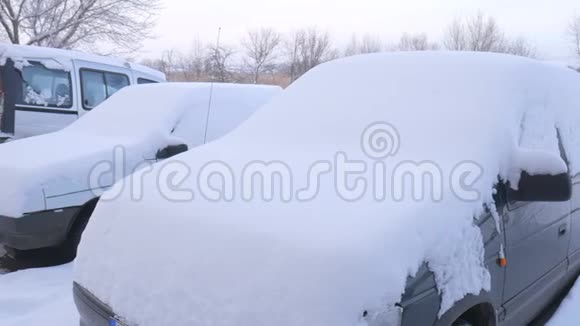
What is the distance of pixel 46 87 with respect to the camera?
6.70m

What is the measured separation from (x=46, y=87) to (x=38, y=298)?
14.7 feet

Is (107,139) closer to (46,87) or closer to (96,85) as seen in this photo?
(46,87)

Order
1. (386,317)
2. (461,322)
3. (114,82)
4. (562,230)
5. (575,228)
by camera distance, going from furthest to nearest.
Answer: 1. (114,82)
2. (575,228)
3. (562,230)
4. (461,322)
5. (386,317)

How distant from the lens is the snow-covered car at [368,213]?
161cm

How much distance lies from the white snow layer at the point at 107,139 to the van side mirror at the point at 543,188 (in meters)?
2.85

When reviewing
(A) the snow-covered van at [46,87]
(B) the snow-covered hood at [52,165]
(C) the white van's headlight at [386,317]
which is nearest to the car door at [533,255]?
(C) the white van's headlight at [386,317]

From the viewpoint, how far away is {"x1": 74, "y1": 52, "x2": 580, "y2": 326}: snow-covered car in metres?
1.61

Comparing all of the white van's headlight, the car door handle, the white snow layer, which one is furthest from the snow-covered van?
the car door handle

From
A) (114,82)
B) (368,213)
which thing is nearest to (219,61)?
(114,82)

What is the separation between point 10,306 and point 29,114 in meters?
4.17

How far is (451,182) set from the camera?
2.04 meters

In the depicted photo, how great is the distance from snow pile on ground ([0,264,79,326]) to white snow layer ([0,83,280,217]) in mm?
501

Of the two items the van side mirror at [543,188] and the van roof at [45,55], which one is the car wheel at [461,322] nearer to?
the van side mirror at [543,188]

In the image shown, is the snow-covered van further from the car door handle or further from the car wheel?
the car door handle
